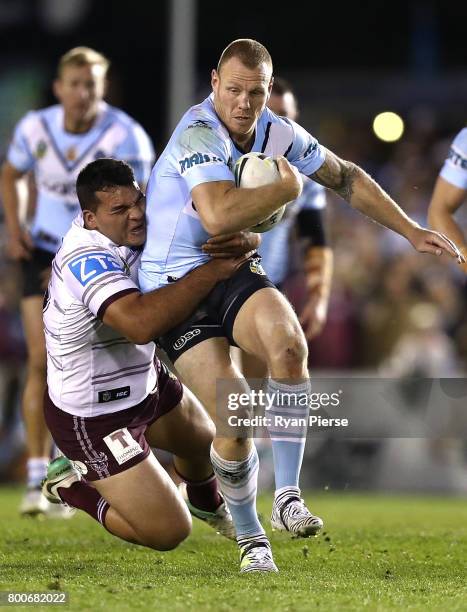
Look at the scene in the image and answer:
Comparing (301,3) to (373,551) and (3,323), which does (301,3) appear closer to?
(3,323)

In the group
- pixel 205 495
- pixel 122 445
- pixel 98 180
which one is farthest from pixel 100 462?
pixel 98 180

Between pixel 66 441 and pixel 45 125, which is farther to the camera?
pixel 45 125

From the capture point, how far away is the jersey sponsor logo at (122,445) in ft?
23.0

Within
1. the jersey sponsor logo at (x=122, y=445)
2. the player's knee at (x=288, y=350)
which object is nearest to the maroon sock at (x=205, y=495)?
the jersey sponsor logo at (x=122, y=445)

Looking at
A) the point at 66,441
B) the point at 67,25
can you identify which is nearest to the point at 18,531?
the point at 66,441

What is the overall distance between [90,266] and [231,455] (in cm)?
115

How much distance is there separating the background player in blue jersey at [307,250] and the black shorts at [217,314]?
2.58 meters

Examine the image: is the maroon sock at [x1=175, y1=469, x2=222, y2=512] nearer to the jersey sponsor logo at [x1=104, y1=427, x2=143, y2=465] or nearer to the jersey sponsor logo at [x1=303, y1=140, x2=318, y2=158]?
the jersey sponsor logo at [x1=104, y1=427, x2=143, y2=465]

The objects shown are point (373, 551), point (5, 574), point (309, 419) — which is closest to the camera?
point (5, 574)

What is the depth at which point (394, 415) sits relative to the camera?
10219 mm

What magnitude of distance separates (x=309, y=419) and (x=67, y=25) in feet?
51.5

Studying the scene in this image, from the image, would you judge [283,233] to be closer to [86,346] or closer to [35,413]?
[35,413]

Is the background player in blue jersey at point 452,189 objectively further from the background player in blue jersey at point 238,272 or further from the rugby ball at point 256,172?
the rugby ball at point 256,172

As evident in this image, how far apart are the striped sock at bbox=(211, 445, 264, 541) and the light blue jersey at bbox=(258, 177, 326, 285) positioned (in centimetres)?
293
